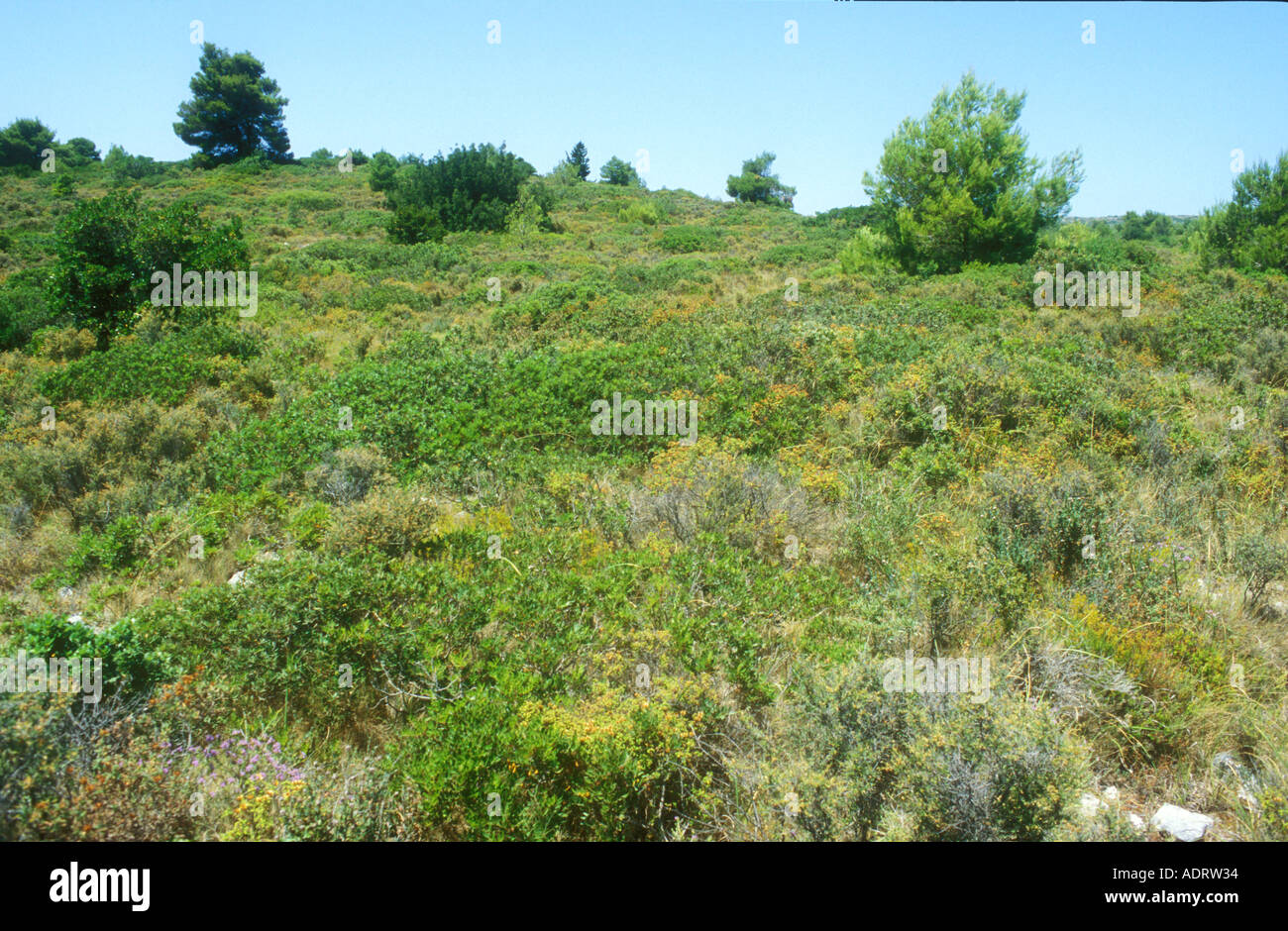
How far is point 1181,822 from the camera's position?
2.65 metres

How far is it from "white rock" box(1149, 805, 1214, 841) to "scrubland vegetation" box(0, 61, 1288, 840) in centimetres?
11

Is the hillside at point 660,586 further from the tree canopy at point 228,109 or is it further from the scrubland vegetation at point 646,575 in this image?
the tree canopy at point 228,109

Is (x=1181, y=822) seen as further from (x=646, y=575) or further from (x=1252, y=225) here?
(x=1252, y=225)

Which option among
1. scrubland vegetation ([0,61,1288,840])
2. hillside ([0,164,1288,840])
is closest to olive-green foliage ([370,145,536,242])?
scrubland vegetation ([0,61,1288,840])

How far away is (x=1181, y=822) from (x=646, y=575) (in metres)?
2.81

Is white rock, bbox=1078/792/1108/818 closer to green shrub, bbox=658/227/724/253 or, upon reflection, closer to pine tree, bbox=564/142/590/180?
green shrub, bbox=658/227/724/253

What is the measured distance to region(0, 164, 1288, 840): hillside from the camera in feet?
8.65

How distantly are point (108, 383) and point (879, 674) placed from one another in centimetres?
897

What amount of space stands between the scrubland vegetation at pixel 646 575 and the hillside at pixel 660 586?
0.9 inches

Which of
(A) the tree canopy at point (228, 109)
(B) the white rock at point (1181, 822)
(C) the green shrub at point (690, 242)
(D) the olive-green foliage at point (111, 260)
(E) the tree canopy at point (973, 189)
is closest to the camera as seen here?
(B) the white rock at point (1181, 822)

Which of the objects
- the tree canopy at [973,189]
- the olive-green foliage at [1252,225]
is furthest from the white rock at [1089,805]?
the olive-green foliage at [1252,225]

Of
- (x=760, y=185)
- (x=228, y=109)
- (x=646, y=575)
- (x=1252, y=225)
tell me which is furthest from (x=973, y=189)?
(x=228, y=109)

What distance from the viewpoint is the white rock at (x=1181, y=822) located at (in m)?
2.61

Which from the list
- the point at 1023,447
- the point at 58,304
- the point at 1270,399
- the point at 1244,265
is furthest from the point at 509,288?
the point at 1244,265
